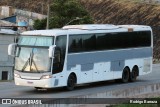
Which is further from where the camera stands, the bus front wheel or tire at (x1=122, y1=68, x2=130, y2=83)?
the bus front wheel

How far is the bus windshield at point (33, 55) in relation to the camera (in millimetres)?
22531

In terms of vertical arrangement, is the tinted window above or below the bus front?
above

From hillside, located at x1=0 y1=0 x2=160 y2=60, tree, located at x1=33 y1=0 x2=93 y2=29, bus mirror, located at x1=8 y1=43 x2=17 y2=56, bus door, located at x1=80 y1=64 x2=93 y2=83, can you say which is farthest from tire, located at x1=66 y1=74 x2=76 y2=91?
hillside, located at x1=0 y1=0 x2=160 y2=60

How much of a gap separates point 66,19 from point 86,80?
44.1m

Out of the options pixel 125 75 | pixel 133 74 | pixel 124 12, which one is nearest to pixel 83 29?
pixel 125 75

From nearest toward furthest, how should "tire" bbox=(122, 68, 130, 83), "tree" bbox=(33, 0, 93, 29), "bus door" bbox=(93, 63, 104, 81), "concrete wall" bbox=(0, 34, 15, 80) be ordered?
"bus door" bbox=(93, 63, 104, 81) < "tire" bbox=(122, 68, 130, 83) < "concrete wall" bbox=(0, 34, 15, 80) < "tree" bbox=(33, 0, 93, 29)

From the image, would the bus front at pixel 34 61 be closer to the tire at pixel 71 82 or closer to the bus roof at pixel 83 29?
the bus roof at pixel 83 29

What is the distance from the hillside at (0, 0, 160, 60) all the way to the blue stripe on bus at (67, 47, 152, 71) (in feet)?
147

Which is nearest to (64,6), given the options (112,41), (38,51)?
(112,41)

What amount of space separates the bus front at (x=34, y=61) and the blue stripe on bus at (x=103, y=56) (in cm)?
148

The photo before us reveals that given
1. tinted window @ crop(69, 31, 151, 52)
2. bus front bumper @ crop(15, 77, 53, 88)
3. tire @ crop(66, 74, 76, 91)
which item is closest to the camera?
bus front bumper @ crop(15, 77, 53, 88)

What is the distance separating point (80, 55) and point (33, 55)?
9.42 ft

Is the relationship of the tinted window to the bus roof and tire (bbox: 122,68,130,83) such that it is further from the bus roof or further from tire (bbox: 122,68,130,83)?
tire (bbox: 122,68,130,83)

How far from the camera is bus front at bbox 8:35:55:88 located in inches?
886
